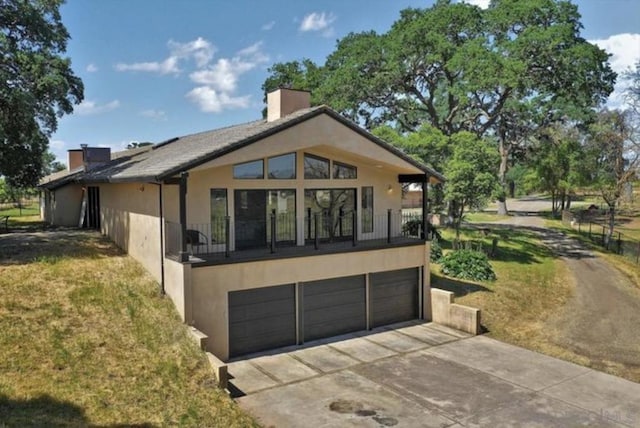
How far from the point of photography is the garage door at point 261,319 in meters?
13.3

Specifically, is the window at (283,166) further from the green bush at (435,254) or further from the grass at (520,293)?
the green bush at (435,254)

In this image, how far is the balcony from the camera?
527 inches

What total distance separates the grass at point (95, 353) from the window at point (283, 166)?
481 centimetres

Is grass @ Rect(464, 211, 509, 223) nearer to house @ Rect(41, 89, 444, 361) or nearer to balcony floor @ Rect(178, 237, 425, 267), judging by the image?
house @ Rect(41, 89, 444, 361)

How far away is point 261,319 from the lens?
1375 centimetres

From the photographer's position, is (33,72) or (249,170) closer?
(249,170)


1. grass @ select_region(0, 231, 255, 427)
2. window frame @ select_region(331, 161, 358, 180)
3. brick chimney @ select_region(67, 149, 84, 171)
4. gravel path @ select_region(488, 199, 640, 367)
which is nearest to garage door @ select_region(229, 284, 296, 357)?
grass @ select_region(0, 231, 255, 427)

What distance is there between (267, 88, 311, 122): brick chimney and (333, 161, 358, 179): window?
88.9 inches

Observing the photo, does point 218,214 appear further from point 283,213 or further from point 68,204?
point 68,204

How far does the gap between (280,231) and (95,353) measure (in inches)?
264

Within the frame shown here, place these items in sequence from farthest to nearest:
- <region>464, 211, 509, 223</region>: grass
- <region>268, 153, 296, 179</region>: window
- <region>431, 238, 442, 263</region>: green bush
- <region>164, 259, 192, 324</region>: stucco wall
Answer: <region>464, 211, 509, 223</region>: grass < <region>431, 238, 442, 263</region>: green bush < <region>268, 153, 296, 179</region>: window < <region>164, 259, 192, 324</region>: stucco wall

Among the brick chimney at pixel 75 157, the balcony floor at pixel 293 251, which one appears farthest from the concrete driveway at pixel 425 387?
the brick chimney at pixel 75 157

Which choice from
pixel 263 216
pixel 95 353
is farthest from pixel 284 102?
pixel 95 353

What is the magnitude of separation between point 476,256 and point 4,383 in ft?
59.1
